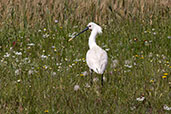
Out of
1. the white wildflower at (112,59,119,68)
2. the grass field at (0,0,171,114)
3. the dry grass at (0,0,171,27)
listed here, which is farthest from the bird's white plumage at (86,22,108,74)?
the dry grass at (0,0,171,27)

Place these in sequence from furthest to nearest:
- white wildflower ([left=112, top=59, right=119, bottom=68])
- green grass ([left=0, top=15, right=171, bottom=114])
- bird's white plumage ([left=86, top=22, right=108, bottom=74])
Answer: white wildflower ([left=112, top=59, right=119, bottom=68]) < bird's white plumage ([left=86, top=22, right=108, bottom=74]) < green grass ([left=0, top=15, right=171, bottom=114])

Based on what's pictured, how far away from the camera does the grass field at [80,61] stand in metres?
4.55

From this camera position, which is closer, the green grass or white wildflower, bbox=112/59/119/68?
the green grass

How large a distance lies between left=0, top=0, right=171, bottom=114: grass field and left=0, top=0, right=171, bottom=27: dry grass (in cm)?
2

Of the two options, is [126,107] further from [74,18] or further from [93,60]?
[74,18]

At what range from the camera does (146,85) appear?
5105mm

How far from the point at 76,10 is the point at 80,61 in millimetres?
2749

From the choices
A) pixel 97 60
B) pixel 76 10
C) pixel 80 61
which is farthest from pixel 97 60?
pixel 76 10

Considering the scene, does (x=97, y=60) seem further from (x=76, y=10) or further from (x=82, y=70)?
(x=76, y=10)

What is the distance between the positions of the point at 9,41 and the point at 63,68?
87.3 inches

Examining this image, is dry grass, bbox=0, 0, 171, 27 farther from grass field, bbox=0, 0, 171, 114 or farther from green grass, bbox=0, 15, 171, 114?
green grass, bbox=0, 15, 171, 114

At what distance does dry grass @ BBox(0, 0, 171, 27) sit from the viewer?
337 inches

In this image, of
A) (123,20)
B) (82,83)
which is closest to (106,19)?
(123,20)

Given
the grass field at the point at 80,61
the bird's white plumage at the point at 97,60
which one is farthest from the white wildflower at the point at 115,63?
the bird's white plumage at the point at 97,60
